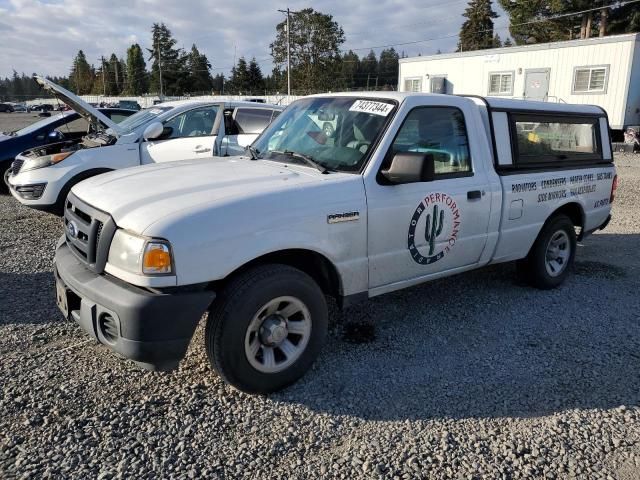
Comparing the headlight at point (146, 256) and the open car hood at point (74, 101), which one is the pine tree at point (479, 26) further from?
the headlight at point (146, 256)

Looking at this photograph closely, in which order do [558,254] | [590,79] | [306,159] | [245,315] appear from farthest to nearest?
1. [590,79]
2. [558,254]
3. [306,159]
4. [245,315]

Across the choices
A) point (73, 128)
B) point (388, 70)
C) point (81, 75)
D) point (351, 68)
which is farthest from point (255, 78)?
point (73, 128)

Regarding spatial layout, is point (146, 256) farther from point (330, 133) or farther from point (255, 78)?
point (255, 78)

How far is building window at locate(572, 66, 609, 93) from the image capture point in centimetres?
1848

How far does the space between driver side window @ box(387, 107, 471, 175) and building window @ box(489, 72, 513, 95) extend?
18.8m

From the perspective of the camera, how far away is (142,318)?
2693 millimetres

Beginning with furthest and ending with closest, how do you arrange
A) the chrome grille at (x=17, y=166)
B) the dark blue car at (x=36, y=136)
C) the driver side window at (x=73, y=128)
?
the driver side window at (x=73, y=128) → the dark blue car at (x=36, y=136) → the chrome grille at (x=17, y=166)

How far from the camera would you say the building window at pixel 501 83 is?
21109mm

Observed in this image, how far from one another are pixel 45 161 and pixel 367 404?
19.6 feet

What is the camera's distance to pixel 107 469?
257cm

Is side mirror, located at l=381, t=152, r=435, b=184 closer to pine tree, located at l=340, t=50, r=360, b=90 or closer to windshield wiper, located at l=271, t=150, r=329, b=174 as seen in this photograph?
windshield wiper, located at l=271, t=150, r=329, b=174

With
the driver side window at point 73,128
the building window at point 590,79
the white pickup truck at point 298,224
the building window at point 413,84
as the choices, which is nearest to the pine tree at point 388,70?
the building window at point 413,84

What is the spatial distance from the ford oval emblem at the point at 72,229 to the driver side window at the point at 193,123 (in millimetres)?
4558

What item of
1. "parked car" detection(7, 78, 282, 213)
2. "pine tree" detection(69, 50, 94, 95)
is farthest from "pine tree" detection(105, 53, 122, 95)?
"parked car" detection(7, 78, 282, 213)
